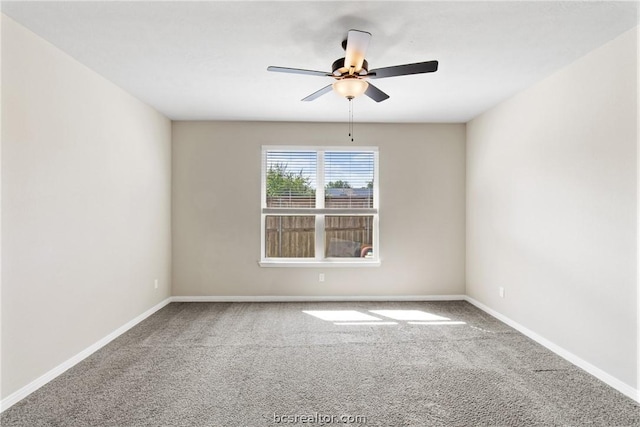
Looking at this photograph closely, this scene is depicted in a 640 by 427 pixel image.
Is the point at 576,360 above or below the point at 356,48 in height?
below

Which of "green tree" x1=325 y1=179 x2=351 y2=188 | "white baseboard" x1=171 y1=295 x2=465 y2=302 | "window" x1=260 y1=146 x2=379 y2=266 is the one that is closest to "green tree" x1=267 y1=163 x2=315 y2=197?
"window" x1=260 y1=146 x2=379 y2=266

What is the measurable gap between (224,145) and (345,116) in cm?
173

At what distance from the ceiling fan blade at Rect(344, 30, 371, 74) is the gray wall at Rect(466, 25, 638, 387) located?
187cm

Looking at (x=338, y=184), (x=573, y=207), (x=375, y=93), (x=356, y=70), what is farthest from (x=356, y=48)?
(x=338, y=184)

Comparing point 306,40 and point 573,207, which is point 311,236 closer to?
point 306,40

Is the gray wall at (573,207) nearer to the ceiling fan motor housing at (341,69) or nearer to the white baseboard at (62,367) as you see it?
the ceiling fan motor housing at (341,69)

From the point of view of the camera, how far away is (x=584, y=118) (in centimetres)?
279

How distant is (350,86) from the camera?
250 centimetres

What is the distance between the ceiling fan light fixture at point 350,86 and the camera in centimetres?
248

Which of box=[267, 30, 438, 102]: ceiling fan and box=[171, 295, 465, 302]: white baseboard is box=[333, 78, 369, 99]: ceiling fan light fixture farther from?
box=[171, 295, 465, 302]: white baseboard

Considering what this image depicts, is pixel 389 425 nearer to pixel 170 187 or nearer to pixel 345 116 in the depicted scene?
pixel 345 116

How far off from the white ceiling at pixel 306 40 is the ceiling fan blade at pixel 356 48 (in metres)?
0.21

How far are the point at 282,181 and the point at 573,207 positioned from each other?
3396mm

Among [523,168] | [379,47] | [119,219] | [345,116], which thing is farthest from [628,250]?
[119,219]
